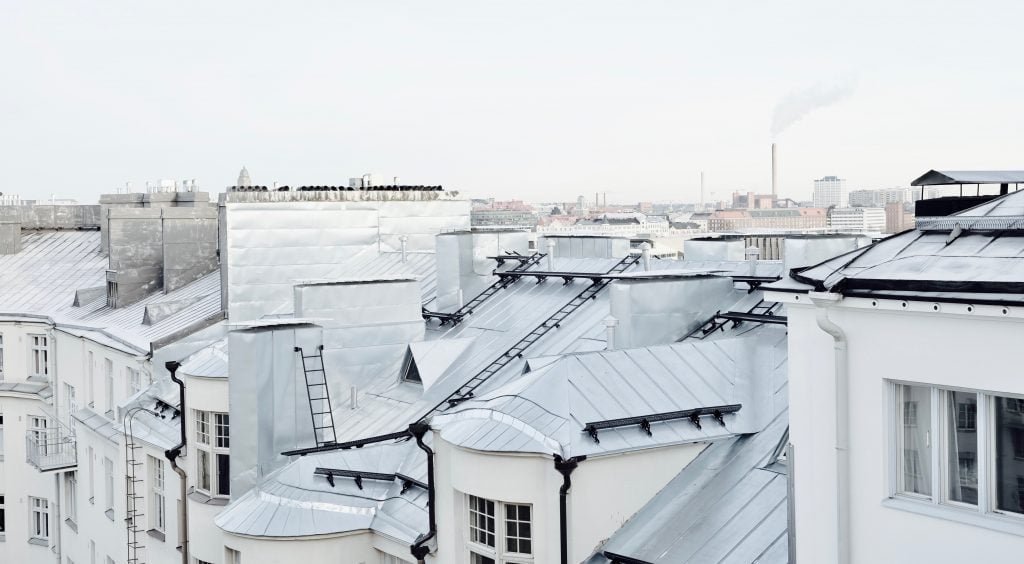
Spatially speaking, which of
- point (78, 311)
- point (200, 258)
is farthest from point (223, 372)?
point (78, 311)

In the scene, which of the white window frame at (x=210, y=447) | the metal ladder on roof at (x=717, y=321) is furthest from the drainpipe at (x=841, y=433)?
the white window frame at (x=210, y=447)

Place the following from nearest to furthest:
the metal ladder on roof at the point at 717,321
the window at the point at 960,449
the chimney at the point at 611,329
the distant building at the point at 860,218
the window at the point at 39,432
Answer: the window at the point at 960,449 < the metal ladder on roof at the point at 717,321 < the chimney at the point at 611,329 < the window at the point at 39,432 < the distant building at the point at 860,218

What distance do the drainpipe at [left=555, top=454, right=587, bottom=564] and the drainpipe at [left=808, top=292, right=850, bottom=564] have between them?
4174mm

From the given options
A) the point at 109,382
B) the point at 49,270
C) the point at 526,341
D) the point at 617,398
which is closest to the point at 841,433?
the point at 617,398

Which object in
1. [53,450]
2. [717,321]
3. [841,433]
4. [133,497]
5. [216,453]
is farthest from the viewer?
[53,450]

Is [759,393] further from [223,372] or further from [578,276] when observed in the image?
[223,372]

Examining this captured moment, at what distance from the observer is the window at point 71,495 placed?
4022 cm

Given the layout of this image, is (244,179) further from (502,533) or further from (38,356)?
(502,533)

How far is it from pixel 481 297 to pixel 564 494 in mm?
13100

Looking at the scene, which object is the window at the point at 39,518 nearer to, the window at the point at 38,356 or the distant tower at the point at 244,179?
the window at the point at 38,356

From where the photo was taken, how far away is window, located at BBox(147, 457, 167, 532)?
2803 cm

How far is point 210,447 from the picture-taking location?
24609 mm

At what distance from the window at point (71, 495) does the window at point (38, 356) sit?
5.37 m

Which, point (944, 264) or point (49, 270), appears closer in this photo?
point (944, 264)
